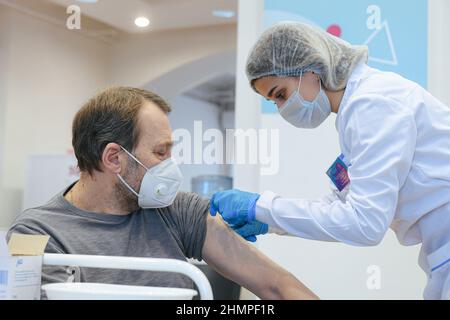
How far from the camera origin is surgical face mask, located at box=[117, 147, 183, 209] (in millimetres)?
1511

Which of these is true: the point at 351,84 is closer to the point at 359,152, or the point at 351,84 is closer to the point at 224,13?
the point at 359,152

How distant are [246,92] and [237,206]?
5.13 ft

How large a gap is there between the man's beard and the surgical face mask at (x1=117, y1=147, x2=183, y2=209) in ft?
0.04

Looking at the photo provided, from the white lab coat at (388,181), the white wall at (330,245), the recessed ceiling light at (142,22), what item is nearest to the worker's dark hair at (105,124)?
the white lab coat at (388,181)

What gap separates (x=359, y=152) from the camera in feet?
3.91

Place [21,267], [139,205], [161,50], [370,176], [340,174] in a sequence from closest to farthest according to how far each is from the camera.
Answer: [21,267] < [370,176] < [340,174] < [139,205] < [161,50]

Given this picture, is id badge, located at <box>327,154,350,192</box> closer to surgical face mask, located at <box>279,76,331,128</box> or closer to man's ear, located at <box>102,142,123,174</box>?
surgical face mask, located at <box>279,76,331,128</box>

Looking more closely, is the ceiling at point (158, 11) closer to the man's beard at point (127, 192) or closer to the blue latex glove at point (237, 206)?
the man's beard at point (127, 192)

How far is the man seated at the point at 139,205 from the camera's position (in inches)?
57.4

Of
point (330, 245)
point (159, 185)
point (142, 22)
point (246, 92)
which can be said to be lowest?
point (330, 245)

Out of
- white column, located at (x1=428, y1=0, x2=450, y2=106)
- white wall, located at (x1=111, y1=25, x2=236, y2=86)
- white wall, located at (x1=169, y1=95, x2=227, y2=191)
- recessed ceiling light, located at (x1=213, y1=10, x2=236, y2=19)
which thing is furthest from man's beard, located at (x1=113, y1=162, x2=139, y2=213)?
white wall, located at (x1=169, y1=95, x2=227, y2=191)

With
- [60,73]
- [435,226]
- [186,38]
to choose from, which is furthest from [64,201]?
[186,38]

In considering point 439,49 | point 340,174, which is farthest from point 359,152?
point 439,49

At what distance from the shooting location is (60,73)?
5.00 m
